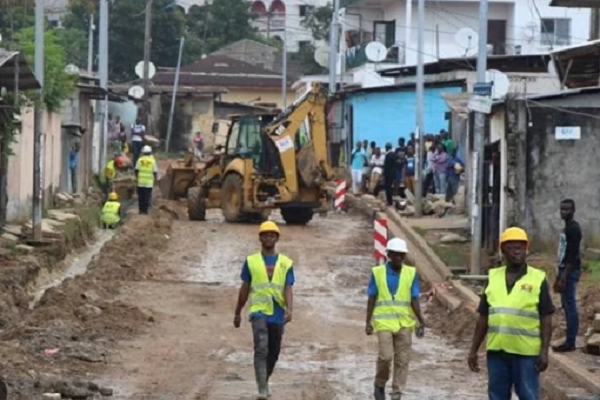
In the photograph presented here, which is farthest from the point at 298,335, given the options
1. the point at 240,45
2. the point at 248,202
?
the point at 240,45

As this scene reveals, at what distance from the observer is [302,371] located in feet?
55.2

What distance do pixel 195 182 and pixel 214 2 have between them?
2231 inches

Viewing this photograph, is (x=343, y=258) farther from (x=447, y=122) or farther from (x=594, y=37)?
(x=447, y=122)

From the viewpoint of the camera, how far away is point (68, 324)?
Answer: 18.8 meters

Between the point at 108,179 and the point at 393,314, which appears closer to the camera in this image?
the point at 393,314

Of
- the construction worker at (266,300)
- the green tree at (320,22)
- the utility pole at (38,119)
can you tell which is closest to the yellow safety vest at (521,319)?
the construction worker at (266,300)

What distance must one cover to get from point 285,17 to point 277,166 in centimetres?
7488

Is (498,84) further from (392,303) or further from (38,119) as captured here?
(392,303)

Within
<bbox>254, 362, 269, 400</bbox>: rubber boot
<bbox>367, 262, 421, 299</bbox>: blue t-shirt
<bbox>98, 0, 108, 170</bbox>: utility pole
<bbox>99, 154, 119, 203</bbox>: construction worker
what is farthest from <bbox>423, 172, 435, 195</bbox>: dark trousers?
<bbox>367, 262, 421, 299</bbox>: blue t-shirt

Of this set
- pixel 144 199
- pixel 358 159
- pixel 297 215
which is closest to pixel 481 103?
pixel 297 215

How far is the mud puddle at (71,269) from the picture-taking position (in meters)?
23.4

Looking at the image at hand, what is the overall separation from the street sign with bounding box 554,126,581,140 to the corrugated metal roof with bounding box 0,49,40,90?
906 cm

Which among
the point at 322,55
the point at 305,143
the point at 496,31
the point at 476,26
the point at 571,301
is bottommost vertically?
the point at 571,301

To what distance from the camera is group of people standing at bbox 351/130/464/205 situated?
3884 cm
